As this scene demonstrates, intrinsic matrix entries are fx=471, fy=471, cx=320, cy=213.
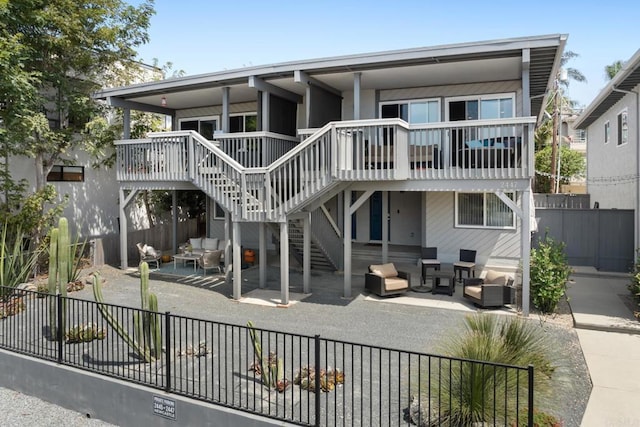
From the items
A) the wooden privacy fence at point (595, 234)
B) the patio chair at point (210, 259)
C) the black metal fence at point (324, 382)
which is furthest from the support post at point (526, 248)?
the patio chair at point (210, 259)

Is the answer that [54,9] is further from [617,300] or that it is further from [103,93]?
[617,300]

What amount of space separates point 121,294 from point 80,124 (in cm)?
729

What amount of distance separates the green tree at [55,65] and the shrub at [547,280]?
43.6 ft

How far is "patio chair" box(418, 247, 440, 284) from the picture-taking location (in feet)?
40.5

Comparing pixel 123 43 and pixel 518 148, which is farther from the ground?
pixel 123 43

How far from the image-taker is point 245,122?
1680 centimetres

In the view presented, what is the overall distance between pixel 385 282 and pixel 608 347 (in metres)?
4.65

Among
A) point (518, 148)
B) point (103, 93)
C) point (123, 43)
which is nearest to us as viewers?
point (518, 148)

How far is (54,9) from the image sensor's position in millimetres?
13445

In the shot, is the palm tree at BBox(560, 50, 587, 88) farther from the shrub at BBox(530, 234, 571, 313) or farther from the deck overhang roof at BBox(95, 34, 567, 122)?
the shrub at BBox(530, 234, 571, 313)

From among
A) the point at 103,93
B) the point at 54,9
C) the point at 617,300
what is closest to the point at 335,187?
the point at 617,300

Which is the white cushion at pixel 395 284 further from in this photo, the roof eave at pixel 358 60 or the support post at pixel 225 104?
the support post at pixel 225 104

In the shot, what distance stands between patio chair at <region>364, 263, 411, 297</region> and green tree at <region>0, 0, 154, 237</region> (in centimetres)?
996

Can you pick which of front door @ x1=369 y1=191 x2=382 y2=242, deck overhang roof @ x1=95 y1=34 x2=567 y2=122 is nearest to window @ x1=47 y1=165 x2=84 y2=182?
deck overhang roof @ x1=95 y1=34 x2=567 y2=122
